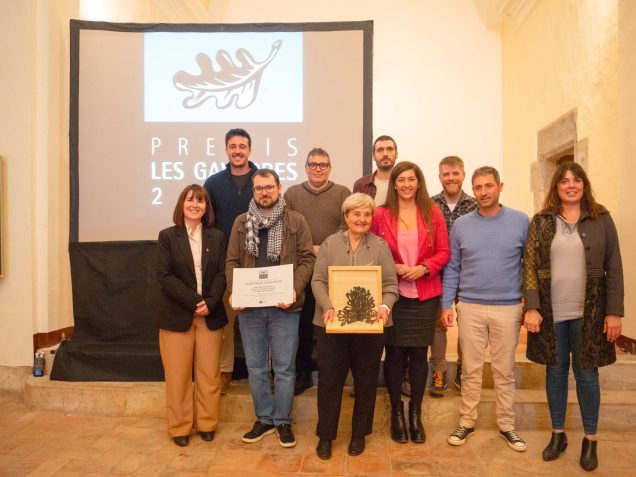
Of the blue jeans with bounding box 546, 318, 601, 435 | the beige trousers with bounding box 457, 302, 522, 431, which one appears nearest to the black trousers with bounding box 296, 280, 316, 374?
the beige trousers with bounding box 457, 302, 522, 431

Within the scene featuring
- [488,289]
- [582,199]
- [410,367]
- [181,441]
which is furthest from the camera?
[181,441]

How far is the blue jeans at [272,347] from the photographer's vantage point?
9.63 feet

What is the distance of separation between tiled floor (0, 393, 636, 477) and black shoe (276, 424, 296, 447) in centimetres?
4

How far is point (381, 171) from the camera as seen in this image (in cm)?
338

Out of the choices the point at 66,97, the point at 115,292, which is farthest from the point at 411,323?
the point at 66,97

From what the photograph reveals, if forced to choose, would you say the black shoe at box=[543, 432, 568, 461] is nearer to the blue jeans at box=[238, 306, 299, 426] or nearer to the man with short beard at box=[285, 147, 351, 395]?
the blue jeans at box=[238, 306, 299, 426]

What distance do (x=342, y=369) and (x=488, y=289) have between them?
916 millimetres

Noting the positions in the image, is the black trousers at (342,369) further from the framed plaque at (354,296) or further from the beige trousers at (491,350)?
the beige trousers at (491,350)

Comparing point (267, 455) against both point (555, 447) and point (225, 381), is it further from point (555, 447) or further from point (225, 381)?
point (555, 447)

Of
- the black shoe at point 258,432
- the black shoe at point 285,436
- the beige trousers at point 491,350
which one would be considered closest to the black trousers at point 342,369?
the black shoe at point 285,436

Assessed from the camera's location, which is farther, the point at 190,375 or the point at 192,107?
the point at 192,107

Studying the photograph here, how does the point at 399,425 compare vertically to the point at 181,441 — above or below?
→ above

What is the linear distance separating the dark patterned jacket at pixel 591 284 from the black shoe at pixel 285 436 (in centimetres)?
148

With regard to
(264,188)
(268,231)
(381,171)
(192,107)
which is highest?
(192,107)
